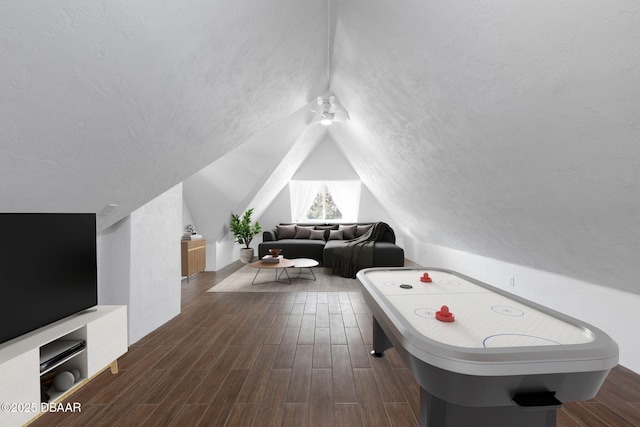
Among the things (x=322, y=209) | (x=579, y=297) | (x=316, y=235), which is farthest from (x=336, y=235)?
(x=579, y=297)

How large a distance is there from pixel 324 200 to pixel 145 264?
5.56 m

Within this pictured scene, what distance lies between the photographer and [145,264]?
265 centimetres

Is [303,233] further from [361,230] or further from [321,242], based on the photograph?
[361,230]

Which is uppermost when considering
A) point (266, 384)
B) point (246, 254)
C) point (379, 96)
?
Result: point (379, 96)

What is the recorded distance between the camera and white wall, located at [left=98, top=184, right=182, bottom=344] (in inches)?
96.4

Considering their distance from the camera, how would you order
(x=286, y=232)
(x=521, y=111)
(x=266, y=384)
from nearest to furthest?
1. (x=521, y=111)
2. (x=266, y=384)
3. (x=286, y=232)

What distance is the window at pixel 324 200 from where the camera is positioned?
7605 millimetres

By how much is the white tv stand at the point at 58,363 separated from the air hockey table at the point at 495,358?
5.59ft

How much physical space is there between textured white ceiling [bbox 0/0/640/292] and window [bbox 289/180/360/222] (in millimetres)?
4680

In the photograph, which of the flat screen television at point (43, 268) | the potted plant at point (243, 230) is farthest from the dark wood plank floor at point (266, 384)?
the potted plant at point (243, 230)

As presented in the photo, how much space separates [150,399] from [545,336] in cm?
213

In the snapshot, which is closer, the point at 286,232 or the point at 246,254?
the point at 246,254

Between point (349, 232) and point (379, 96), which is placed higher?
point (379, 96)

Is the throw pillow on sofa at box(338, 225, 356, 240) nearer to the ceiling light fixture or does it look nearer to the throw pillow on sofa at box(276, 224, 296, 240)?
the throw pillow on sofa at box(276, 224, 296, 240)
